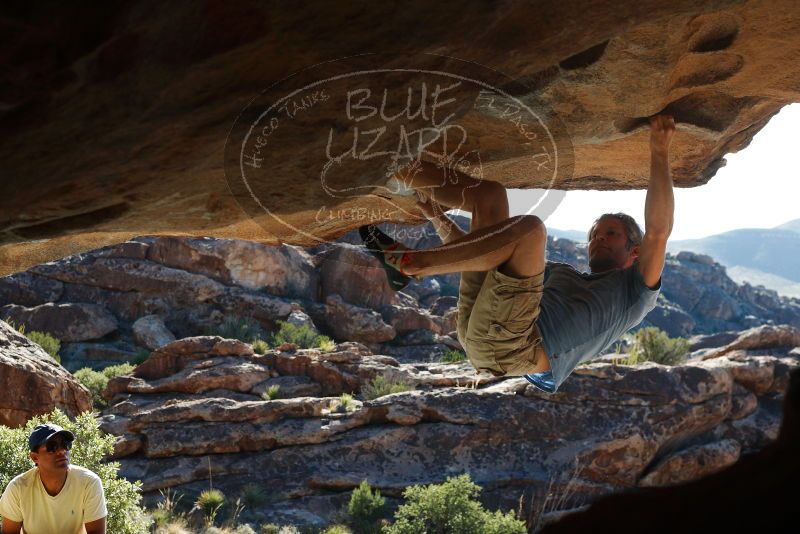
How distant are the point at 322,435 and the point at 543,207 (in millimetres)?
11778

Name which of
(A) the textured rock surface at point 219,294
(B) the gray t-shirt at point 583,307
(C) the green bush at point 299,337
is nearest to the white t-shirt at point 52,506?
(B) the gray t-shirt at point 583,307

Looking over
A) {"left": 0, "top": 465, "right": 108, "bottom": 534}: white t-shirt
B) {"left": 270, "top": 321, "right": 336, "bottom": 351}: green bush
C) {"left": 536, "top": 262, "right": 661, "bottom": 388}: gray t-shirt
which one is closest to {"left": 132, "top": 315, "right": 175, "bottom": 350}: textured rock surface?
{"left": 270, "top": 321, "right": 336, "bottom": 351}: green bush

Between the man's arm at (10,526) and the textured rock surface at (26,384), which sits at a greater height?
the man's arm at (10,526)

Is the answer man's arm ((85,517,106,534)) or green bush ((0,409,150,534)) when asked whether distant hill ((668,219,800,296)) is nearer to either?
green bush ((0,409,150,534))

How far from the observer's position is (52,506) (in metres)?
5.85

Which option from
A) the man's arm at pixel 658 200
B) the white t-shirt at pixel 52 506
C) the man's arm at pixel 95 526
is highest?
the man's arm at pixel 658 200

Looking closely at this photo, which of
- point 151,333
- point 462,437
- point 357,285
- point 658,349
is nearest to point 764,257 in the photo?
point 357,285

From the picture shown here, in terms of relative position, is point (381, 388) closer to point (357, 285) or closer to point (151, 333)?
point (151, 333)

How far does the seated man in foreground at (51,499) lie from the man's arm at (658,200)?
15.5 ft

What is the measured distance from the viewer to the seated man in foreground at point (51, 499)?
586cm

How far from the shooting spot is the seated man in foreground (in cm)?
586

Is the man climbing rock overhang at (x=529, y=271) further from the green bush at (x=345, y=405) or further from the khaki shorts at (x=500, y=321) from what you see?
the green bush at (x=345, y=405)

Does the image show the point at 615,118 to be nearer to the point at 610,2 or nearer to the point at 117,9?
the point at 610,2

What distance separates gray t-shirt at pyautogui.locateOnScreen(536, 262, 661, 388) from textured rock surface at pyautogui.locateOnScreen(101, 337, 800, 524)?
10.1 m
